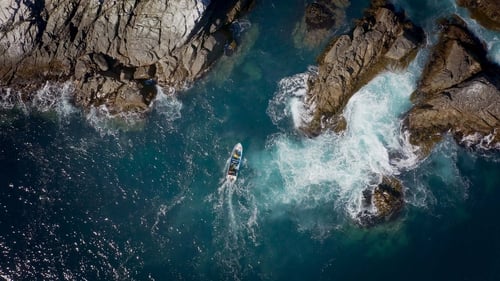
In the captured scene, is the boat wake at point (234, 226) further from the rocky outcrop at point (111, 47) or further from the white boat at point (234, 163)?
the rocky outcrop at point (111, 47)

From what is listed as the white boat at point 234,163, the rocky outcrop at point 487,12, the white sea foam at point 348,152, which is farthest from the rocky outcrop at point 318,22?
the white boat at point 234,163

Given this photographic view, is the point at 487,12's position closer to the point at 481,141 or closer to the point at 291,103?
the point at 481,141

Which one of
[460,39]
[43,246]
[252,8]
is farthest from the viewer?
[252,8]

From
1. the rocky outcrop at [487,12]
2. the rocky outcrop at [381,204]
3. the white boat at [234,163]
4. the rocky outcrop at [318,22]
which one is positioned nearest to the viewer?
the rocky outcrop at [381,204]

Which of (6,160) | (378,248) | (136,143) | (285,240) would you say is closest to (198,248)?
A: (285,240)

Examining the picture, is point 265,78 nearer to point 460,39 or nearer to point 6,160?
point 460,39
